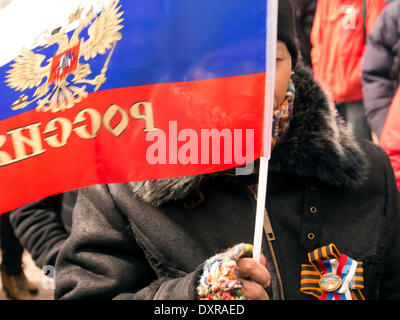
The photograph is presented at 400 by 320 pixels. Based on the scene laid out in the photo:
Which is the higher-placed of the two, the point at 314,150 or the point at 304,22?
the point at 304,22

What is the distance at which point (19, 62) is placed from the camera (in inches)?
64.3

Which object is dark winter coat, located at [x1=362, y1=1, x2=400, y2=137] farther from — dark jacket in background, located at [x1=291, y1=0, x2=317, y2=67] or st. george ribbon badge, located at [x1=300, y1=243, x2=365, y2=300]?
st. george ribbon badge, located at [x1=300, y1=243, x2=365, y2=300]

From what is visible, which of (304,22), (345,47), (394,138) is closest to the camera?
(394,138)

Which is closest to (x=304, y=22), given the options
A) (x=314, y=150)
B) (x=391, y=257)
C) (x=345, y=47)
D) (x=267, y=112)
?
(x=345, y=47)

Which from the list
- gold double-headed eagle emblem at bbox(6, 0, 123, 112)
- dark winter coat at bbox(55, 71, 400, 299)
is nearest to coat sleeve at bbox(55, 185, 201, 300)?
dark winter coat at bbox(55, 71, 400, 299)

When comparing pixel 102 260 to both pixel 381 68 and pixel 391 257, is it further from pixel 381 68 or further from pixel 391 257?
pixel 381 68

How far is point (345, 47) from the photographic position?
3336 millimetres

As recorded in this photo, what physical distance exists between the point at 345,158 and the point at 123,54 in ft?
2.76

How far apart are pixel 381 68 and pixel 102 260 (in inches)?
81.9

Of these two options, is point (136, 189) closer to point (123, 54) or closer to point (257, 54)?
point (123, 54)

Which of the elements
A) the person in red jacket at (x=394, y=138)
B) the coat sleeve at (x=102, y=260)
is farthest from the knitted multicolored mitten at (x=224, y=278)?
the person in red jacket at (x=394, y=138)

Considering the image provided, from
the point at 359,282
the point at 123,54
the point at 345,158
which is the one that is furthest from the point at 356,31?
the point at 123,54

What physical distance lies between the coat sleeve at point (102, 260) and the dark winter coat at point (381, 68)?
1831mm
